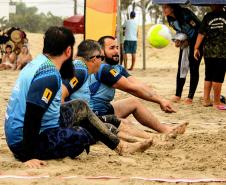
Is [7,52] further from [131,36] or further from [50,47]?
[50,47]

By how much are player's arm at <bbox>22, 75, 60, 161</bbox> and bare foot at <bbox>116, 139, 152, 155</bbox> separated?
0.90 m

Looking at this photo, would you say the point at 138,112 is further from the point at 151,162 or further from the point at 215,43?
the point at 215,43

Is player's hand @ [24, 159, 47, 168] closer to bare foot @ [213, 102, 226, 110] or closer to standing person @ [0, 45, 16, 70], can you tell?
bare foot @ [213, 102, 226, 110]

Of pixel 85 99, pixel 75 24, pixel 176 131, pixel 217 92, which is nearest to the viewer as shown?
pixel 85 99

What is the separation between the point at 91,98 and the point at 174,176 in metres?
1.97

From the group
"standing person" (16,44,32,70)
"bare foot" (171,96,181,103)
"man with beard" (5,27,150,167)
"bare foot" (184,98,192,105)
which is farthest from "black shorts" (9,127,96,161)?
"standing person" (16,44,32,70)

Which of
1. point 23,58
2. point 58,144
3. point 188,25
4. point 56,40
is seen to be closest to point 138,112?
point 58,144

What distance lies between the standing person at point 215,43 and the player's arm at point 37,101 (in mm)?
4865

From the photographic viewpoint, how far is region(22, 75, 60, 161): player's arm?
14.6 ft

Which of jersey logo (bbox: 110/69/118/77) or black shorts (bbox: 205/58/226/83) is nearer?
jersey logo (bbox: 110/69/118/77)

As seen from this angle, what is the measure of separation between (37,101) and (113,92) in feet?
6.32

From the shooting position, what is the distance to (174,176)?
446cm

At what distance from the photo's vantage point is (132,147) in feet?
17.6

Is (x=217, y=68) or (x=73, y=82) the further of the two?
(x=217, y=68)
